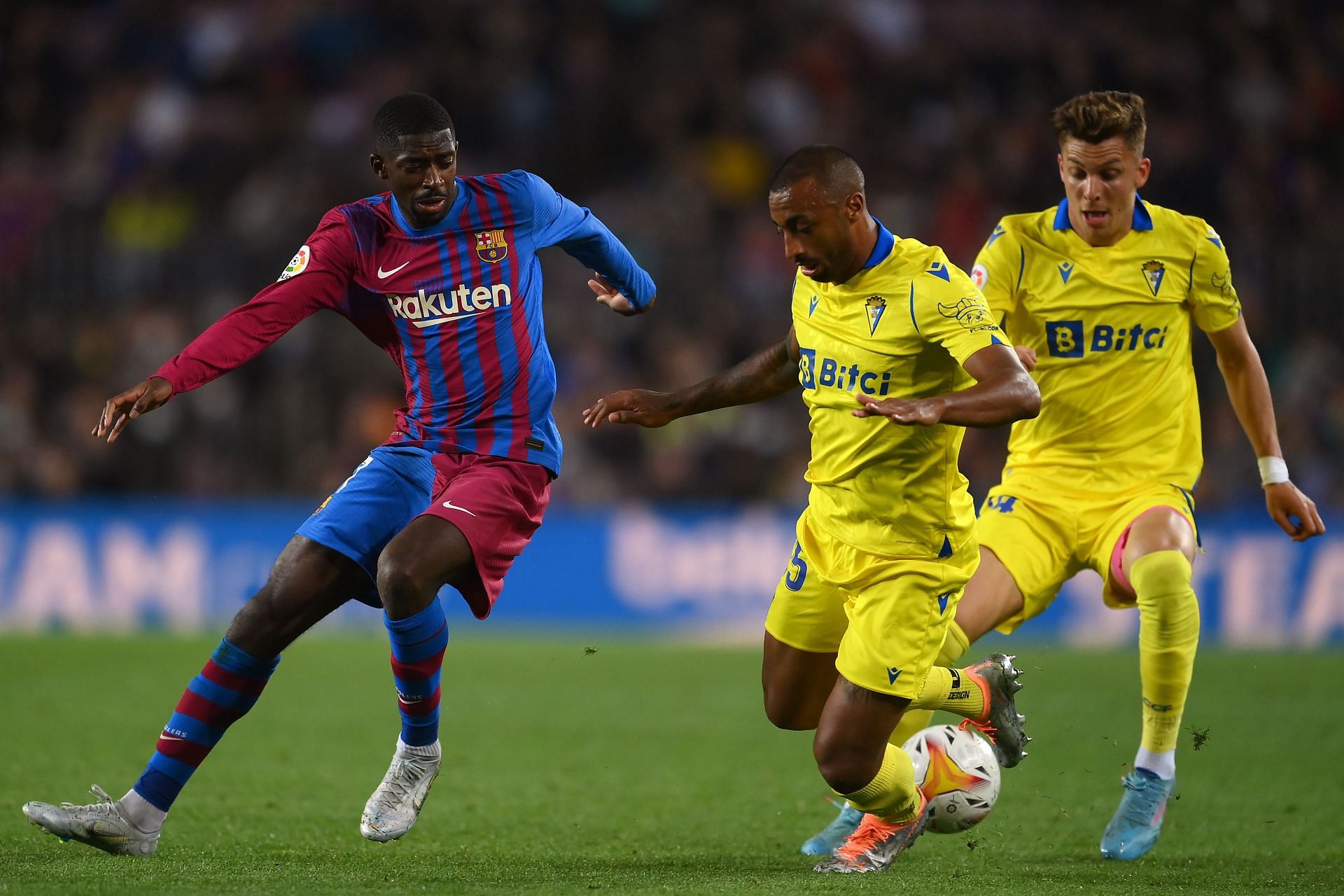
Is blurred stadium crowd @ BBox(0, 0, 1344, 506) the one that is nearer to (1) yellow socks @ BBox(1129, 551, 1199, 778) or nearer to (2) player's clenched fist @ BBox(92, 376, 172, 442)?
(1) yellow socks @ BBox(1129, 551, 1199, 778)

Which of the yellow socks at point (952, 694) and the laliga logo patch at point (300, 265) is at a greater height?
the laliga logo patch at point (300, 265)

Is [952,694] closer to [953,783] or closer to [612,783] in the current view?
[953,783]

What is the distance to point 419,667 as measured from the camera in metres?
5.27

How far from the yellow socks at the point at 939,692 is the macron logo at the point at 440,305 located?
1.94m

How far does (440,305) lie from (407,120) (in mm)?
637

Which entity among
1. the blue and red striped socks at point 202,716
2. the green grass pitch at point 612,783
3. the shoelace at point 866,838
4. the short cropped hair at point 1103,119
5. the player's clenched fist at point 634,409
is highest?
the short cropped hair at point 1103,119

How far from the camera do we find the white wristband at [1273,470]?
19.5 ft

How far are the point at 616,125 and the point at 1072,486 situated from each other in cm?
1086

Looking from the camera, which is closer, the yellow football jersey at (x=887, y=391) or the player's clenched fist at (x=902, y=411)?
the player's clenched fist at (x=902, y=411)

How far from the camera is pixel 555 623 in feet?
43.7

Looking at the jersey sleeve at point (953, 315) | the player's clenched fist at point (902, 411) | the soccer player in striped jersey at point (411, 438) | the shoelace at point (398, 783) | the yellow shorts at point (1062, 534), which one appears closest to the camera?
the player's clenched fist at point (902, 411)

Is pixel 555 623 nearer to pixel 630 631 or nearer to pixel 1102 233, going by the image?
pixel 630 631

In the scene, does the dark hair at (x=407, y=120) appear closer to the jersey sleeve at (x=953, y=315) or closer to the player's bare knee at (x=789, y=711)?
the jersey sleeve at (x=953, y=315)

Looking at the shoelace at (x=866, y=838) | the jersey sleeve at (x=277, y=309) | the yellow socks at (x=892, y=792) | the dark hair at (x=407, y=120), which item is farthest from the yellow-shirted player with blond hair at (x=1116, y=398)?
the jersey sleeve at (x=277, y=309)
